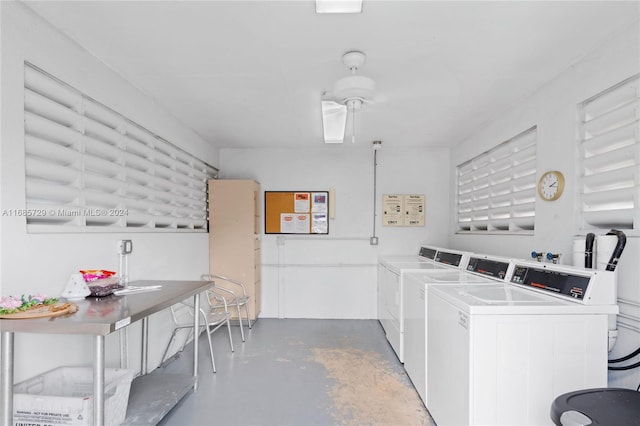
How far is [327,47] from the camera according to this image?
76.9 inches

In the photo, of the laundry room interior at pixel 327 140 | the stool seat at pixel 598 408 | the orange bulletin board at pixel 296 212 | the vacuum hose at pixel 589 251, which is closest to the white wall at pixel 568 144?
the laundry room interior at pixel 327 140

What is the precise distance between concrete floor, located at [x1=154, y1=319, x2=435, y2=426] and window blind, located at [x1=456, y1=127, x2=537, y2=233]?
1.67 metres

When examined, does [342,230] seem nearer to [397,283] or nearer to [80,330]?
[397,283]

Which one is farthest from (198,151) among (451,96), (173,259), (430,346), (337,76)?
(430,346)

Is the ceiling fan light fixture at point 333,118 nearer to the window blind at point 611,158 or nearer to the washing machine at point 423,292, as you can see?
the washing machine at point 423,292

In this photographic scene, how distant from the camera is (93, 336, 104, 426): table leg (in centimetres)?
139

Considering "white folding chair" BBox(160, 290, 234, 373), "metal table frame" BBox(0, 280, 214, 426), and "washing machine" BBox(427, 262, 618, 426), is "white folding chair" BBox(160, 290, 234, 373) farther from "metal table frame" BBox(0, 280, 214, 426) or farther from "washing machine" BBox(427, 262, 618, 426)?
"washing machine" BBox(427, 262, 618, 426)

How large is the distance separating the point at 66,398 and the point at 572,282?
8.33 feet

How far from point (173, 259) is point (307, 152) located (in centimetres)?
226

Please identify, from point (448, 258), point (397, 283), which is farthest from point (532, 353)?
point (448, 258)

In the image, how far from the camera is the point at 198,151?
3807 mm

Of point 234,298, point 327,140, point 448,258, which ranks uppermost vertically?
point 327,140

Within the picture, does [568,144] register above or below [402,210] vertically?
above

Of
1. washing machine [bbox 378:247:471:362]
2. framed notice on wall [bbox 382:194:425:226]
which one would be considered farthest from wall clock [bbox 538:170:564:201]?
framed notice on wall [bbox 382:194:425:226]
